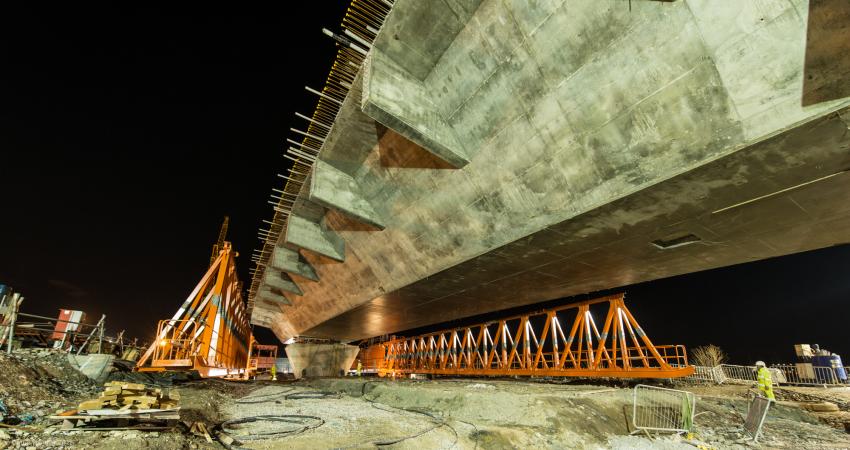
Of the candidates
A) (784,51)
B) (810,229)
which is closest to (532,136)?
(784,51)

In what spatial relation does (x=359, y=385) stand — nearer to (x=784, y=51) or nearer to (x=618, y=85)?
(x=618, y=85)

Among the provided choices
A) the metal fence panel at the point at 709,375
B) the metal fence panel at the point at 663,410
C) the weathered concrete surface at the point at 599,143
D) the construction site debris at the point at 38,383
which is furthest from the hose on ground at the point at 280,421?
the metal fence panel at the point at 709,375

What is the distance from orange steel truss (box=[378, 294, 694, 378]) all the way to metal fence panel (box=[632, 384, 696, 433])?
4.01 m

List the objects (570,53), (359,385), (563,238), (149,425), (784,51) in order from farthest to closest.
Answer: (359,385), (563,238), (570,53), (149,425), (784,51)

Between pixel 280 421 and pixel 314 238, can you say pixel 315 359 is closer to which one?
pixel 314 238

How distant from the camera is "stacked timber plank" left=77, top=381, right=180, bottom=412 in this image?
5568mm

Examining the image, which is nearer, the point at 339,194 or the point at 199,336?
the point at 339,194

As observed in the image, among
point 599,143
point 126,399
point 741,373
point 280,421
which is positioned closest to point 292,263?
point 280,421

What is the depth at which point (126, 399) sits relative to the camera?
5.84 m

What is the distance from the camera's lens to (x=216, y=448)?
520 cm

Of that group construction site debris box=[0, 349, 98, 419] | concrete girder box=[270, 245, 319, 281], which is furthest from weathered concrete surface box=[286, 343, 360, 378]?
construction site debris box=[0, 349, 98, 419]

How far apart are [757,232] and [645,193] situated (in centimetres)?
347

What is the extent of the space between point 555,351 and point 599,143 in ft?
41.8

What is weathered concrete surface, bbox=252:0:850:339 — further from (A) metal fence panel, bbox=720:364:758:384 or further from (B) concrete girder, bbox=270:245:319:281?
(A) metal fence panel, bbox=720:364:758:384
